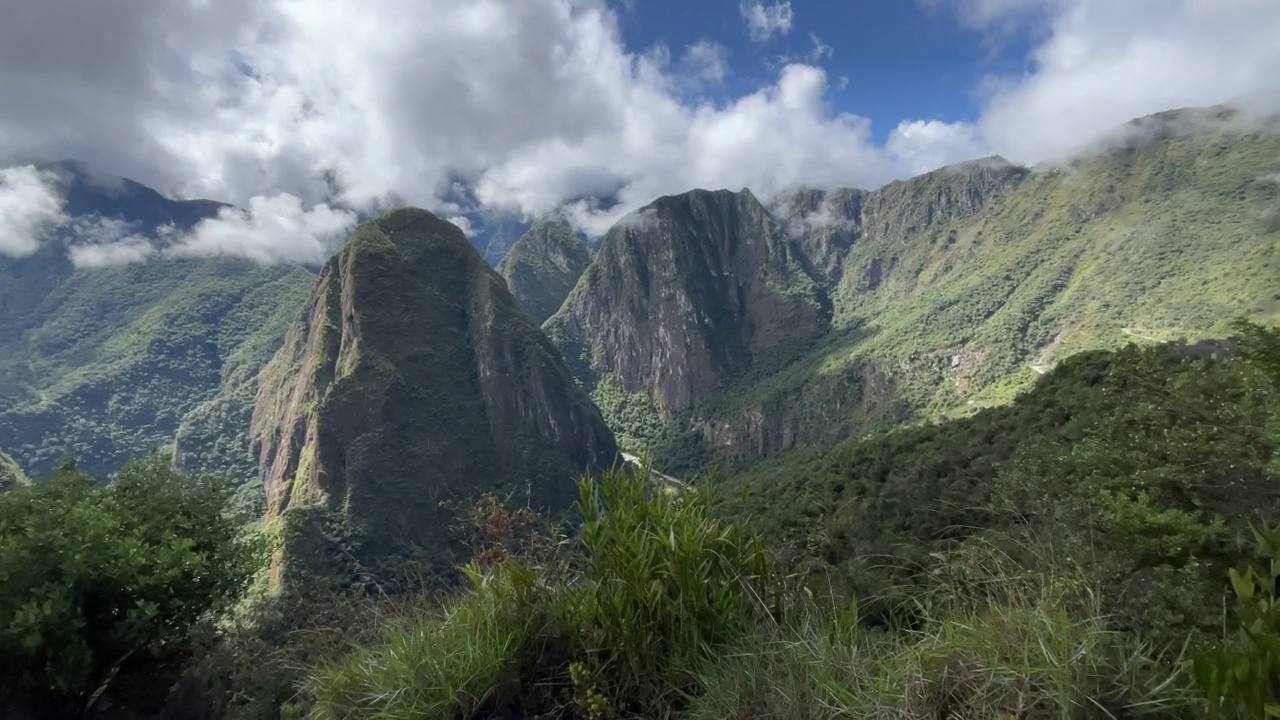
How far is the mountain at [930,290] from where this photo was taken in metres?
87.4

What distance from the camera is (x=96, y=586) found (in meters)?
6.36

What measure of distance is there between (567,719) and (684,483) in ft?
4.18

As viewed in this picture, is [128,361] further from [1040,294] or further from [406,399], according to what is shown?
[1040,294]

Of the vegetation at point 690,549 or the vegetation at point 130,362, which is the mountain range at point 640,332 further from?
the vegetation at point 690,549

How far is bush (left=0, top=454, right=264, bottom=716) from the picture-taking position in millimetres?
5680

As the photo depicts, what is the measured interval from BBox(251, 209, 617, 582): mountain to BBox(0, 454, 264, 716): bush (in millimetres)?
49252

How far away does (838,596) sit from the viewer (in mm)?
3109

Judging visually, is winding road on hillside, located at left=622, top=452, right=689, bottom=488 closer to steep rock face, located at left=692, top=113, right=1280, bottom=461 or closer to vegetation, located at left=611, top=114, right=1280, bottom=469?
vegetation, located at left=611, top=114, right=1280, bottom=469

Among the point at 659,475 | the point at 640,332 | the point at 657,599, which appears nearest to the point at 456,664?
the point at 657,599

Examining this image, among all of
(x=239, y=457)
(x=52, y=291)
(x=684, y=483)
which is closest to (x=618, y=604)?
(x=684, y=483)

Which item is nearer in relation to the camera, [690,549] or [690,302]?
[690,549]

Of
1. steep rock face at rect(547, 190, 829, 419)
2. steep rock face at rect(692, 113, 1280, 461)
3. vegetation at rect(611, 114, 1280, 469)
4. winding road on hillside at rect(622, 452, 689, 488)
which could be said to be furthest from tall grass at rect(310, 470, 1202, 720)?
steep rock face at rect(547, 190, 829, 419)

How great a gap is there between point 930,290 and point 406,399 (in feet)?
381

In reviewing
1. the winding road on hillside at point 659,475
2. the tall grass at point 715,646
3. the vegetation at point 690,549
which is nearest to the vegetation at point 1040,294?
the vegetation at point 690,549
